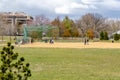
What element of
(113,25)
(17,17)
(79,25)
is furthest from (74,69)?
(17,17)

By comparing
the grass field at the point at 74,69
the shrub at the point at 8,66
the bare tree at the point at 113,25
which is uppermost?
the bare tree at the point at 113,25

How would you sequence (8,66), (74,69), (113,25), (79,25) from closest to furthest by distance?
(8,66) → (74,69) → (79,25) → (113,25)

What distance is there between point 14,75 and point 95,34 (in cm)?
13748

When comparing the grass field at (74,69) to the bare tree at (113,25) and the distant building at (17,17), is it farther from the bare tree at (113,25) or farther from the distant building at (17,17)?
the distant building at (17,17)

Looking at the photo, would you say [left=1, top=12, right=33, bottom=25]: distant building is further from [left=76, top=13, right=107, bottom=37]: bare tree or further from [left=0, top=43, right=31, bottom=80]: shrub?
[left=0, top=43, right=31, bottom=80]: shrub

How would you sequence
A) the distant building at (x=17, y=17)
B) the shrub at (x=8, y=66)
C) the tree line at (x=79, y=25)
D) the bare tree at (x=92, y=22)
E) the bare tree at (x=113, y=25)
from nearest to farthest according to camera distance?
the shrub at (x=8, y=66)
the tree line at (x=79, y=25)
the bare tree at (x=92, y=22)
the bare tree at (x=113, y=25)
the distant building at (x=17, y=17)

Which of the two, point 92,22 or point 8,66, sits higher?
point 92,22

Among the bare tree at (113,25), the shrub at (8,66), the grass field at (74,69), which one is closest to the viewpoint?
the shrub at (8,66)

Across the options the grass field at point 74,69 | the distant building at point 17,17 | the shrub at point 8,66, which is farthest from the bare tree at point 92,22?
the shrub at point 8,66

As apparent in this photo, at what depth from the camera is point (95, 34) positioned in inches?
5561

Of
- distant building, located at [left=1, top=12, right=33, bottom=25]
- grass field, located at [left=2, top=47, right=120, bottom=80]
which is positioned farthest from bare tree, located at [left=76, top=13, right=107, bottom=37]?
grass field, located at [left=2, top=47, right=120, bottom=80]

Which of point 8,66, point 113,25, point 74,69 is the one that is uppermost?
point 113,25

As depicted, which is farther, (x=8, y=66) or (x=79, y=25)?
(x=79, y=25)

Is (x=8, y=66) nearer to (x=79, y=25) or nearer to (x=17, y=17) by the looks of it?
(x=79, y=25)
